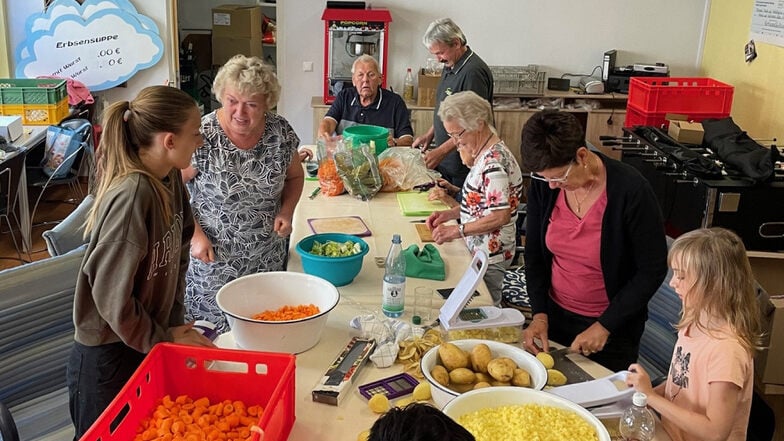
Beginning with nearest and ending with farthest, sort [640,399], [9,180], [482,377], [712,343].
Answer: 1. [640,399]
2. [712,343]
3. [482,377]
4. [9,180]

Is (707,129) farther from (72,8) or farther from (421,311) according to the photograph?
(72,8)

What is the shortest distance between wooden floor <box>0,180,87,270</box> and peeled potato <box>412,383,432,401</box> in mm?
3859

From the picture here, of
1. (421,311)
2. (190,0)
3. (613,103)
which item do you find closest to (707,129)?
(613,103)

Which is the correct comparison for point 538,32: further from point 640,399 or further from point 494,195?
point 640,399

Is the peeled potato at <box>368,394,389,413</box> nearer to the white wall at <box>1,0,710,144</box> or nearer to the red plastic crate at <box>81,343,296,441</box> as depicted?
the red plastic crate at <box>81,343,296,441</box>

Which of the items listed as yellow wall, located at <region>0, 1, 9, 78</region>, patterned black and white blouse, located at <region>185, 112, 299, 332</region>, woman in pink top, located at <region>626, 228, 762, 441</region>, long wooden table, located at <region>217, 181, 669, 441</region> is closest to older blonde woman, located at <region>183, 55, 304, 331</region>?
patterned black and white blouse, located at <region>185, 112, 299, 332</region>

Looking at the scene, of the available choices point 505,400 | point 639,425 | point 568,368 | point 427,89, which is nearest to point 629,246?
point 568,368

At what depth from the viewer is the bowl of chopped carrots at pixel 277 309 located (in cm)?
202

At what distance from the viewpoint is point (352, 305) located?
2426 mm

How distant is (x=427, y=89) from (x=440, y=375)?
4584mm

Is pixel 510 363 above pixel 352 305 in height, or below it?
above

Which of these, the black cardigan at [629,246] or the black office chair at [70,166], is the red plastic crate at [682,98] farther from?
the black office chair at [70,166]

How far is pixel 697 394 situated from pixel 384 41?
4.80 meters

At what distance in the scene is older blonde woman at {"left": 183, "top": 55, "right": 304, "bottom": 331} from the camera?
2574 mm
